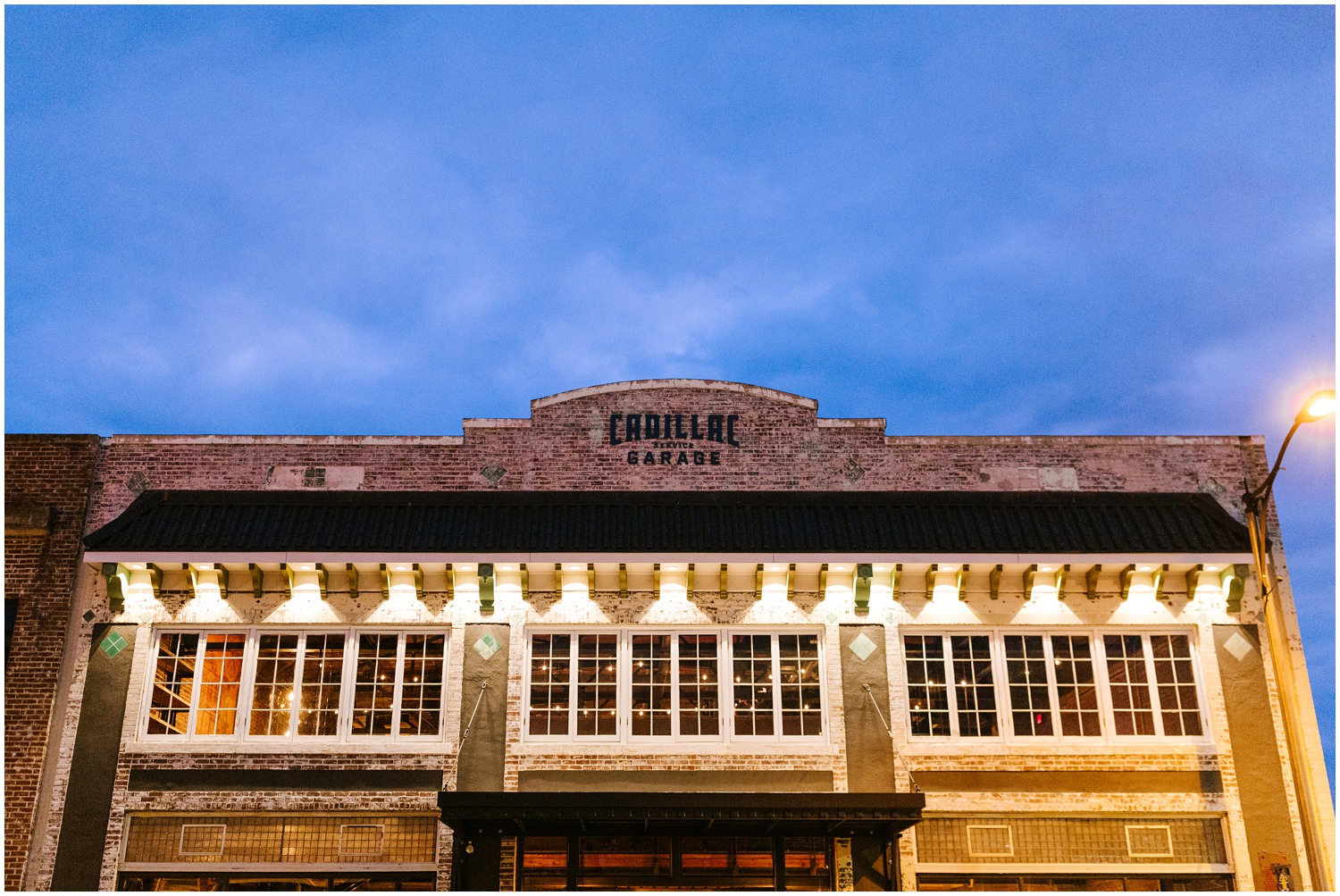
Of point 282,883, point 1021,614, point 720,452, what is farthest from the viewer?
point 720,452

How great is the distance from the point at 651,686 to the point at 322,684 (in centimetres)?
507

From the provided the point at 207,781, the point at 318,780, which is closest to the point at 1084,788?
the point at 318,780

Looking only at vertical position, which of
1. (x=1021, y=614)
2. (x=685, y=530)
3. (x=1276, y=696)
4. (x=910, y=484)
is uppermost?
(x=910, y=484)

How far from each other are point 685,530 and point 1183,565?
758 cm

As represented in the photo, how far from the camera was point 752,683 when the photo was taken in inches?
682

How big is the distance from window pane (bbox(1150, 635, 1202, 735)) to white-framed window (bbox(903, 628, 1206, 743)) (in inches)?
0.5

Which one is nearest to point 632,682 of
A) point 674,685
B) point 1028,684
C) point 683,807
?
point 674,685

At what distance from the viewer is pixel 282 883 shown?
16.5 metres

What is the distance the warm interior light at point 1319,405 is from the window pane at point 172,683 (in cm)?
1581

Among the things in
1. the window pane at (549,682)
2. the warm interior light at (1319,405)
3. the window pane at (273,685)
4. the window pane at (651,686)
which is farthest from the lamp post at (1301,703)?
the window pane at (273,685)

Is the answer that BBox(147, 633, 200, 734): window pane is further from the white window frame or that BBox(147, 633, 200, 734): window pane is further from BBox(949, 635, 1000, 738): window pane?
BBox(949, 635, 1000, 738): window pane

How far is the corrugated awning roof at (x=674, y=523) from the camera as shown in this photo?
16.8 m

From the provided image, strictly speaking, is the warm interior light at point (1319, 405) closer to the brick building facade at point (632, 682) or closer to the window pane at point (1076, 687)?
the brick building facade at point (632, 682)

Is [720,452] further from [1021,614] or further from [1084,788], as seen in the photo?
[1084,788]
